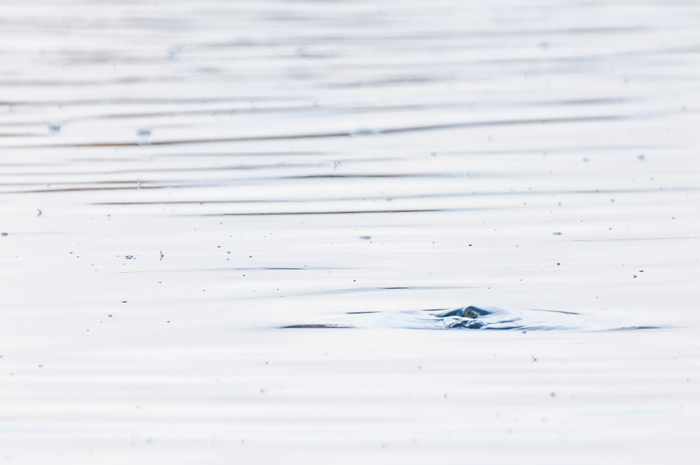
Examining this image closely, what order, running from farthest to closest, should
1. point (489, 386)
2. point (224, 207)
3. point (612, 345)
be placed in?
1. point (224, 207)
2. point (612, 345)
3. point (489, 386)

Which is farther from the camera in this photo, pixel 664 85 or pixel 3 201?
pixel 664 85

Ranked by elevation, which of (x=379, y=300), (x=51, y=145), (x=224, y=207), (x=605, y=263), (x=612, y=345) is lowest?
(x=612, y=345)

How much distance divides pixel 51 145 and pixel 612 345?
537cm

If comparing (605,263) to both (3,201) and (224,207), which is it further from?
(3,201)

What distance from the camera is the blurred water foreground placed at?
4.12 metres

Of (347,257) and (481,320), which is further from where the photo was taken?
(347,257)

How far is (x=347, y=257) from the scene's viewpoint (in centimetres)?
625

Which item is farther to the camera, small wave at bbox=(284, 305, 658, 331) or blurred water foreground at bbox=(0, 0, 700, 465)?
small wave at bbox=(284, 305, 658, 331)

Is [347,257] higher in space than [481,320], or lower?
higher

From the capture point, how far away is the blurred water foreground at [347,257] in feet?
13.5

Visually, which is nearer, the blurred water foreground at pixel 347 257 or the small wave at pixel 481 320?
the blurred water foreground at pixel 347 257

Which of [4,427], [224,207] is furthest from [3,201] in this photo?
[4,427]

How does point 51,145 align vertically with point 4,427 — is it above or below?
above

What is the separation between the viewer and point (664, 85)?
447 inches
